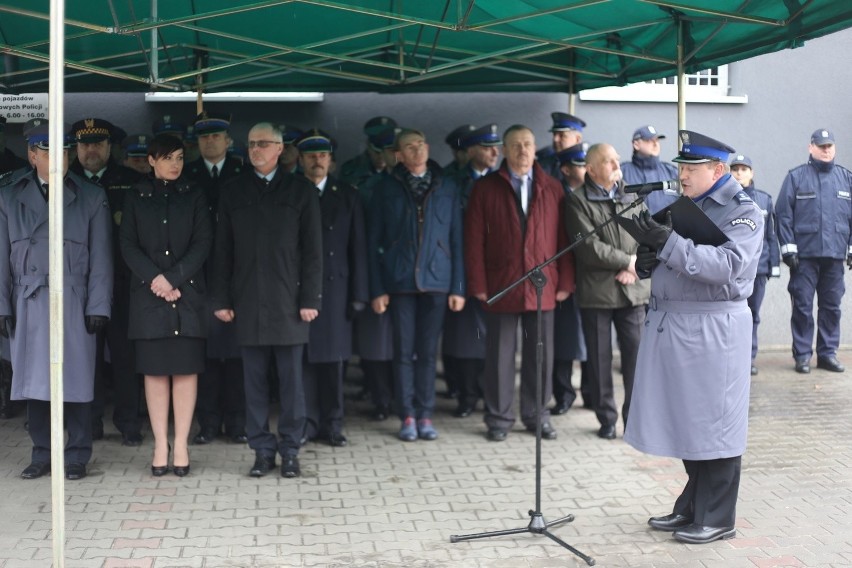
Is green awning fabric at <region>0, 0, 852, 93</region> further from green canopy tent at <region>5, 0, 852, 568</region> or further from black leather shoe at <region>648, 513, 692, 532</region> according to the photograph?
black leather shoe at <region>648, 513, 692, 532</region>

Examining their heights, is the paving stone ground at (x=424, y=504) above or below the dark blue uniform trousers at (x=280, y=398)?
below

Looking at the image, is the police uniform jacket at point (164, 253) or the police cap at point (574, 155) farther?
the police cap at point (574, 155)

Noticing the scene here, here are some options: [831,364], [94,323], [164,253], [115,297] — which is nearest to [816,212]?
[831,364]

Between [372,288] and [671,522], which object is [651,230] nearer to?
[671,522]

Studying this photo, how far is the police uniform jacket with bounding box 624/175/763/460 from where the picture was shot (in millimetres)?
5371

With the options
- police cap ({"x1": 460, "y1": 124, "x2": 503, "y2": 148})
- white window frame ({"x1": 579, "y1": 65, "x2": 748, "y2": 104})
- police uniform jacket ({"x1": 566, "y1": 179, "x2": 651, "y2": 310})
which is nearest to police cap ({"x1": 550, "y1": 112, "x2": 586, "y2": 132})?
police cap ({"x1": 460, "y1": 124, "x2": 503, "y2": 148})

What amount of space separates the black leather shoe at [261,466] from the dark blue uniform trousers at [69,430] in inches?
39.2

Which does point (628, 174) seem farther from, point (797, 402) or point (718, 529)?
point (718, 529)

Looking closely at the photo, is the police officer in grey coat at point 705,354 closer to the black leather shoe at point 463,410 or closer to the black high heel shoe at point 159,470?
the black high heel shoe at point 159,470

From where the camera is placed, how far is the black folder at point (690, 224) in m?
5.25

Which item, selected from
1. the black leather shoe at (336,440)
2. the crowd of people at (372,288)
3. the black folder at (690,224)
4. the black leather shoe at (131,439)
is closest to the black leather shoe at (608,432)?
the crowd of people at (372,288)

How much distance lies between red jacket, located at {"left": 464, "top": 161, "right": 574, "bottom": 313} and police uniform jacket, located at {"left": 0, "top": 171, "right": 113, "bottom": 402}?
97.7 inches

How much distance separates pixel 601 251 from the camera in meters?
7.51

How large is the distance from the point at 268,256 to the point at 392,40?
254 centimetres
